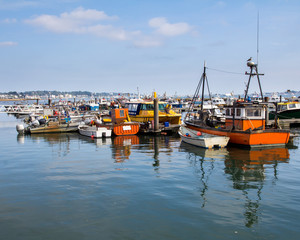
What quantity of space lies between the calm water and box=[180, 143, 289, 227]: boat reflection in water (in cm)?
5

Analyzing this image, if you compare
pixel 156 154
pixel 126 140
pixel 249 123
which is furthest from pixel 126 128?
pixel 249 123

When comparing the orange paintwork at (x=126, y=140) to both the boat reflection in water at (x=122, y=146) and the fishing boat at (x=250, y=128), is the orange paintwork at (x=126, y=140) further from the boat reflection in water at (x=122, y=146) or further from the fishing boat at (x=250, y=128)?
→ the fishing boat at (x=250, y=128)

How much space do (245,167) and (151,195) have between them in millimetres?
7672

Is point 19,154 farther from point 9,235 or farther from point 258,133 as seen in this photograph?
point 258,133

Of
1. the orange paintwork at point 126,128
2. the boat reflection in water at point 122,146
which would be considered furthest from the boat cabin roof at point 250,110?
the orange paintwork at point 126,128

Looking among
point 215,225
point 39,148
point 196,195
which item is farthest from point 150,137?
point 215,225

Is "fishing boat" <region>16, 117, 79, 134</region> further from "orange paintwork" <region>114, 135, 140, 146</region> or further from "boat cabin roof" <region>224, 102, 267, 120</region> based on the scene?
"boat cabin roof" <region>224, 102, 267, 120</region>

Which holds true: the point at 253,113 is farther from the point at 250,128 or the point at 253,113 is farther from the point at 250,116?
the point at 250,128

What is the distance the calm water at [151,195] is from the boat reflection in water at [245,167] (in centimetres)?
5

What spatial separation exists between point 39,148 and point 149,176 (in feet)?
44.4

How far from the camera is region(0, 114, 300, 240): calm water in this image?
8331mm

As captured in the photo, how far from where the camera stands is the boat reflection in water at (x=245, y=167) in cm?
1085

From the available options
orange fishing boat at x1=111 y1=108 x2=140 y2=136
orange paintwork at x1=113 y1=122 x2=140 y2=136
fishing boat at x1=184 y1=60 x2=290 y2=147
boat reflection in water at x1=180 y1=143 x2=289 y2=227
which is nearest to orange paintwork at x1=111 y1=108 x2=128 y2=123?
orange fishing boat at x1=111 y1=108 x2=140 y2=136

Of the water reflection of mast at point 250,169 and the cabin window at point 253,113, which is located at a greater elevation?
the cabin window at point 253,113
